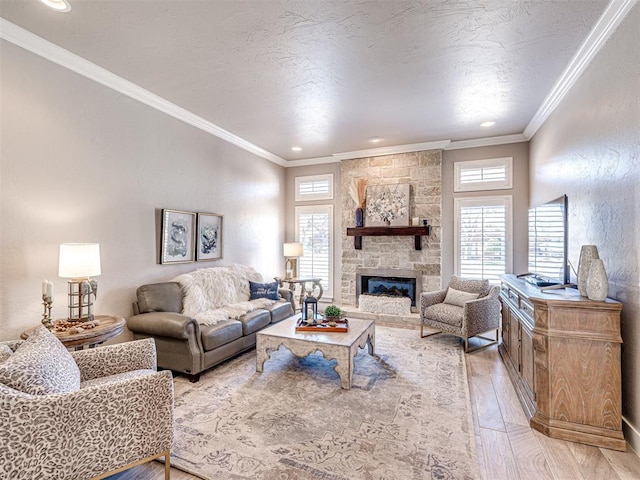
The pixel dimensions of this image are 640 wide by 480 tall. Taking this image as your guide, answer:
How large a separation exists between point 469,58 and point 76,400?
382 centimetres

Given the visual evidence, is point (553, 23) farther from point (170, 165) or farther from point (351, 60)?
point (170, 165)

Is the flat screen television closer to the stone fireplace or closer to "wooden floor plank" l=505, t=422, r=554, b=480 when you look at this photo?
"wooden floor plank" l=505, t=422, r=554, b=480

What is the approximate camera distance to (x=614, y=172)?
235 cm

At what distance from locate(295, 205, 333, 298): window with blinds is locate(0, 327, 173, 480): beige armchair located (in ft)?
15.4

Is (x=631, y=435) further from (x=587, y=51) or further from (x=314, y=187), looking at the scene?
(x=314, y=187)

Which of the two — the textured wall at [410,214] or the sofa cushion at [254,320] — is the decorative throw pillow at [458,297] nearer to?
the textured wall at [410,214]

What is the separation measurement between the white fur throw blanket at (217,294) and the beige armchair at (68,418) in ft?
5.43

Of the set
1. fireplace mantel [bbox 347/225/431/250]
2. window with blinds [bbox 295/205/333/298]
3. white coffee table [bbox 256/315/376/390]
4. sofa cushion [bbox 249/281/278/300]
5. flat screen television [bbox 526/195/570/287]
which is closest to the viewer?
white coffee table [bbox 256/315/376/390]

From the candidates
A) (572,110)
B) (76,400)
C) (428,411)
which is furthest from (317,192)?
(76,400)

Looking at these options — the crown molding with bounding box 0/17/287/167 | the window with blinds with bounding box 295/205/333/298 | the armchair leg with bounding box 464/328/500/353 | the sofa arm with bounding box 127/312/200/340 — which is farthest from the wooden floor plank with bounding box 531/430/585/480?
the crown molding with bounding box 0/17/287/167

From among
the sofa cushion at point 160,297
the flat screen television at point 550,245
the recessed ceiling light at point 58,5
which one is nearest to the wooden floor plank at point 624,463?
the flat screen television at point 550,245

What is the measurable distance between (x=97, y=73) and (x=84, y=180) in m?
1.08

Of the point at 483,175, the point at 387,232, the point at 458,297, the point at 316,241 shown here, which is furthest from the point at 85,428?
the point at 483,175

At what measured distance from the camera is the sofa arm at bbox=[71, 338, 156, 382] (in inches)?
83.3
